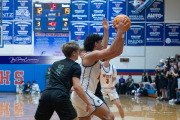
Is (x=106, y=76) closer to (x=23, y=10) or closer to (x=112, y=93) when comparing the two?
(x=112, y=93)

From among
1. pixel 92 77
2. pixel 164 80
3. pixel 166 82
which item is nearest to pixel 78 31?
pixel 164 80

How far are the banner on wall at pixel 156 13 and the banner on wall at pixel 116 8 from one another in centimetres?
185

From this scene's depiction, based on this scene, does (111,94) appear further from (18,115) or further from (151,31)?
(151,31)

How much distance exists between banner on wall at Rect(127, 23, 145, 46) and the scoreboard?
4.66 metres

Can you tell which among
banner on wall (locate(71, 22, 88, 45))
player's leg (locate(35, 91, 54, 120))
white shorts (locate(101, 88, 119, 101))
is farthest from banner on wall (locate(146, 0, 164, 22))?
player's leg (locate(35, 91, 54, 120))

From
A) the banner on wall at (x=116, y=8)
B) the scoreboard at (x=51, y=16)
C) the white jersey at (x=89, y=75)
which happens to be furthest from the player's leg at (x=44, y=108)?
the banner on wall at (x=116, y=8)

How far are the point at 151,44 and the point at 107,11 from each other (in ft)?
13.3

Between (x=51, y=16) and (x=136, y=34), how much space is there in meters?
6.29

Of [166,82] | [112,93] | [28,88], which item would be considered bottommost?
[28,88]

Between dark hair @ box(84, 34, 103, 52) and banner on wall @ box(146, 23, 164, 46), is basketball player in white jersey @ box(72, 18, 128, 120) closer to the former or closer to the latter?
dark hair @ box(84, 34, 103, 52)

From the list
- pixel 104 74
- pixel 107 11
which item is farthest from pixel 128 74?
pixel 104 74

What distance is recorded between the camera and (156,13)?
17.2 metres

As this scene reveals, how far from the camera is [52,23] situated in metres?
16.0

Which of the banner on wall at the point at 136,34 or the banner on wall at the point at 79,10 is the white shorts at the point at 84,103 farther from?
the banner on wall at the point at 136,34
